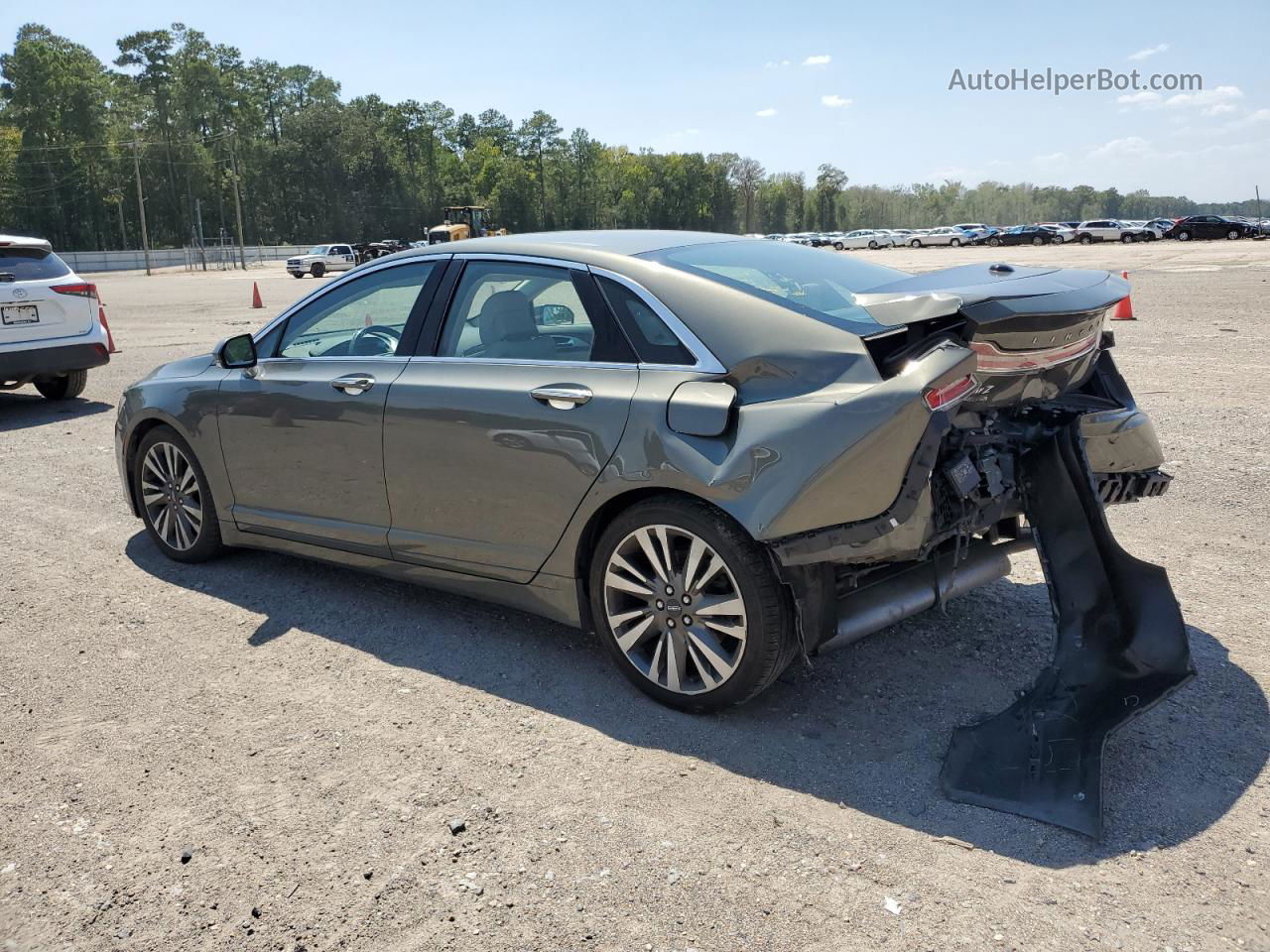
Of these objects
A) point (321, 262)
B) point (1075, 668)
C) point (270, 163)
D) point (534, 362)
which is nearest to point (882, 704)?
point (1075, 668)

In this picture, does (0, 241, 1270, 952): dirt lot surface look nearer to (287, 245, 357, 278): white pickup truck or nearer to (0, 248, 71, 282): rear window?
(0, 248, 71, 282): rear window

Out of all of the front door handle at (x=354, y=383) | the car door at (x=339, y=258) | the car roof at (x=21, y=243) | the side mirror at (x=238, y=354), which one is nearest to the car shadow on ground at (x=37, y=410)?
the car roof at (x=21, y=243)

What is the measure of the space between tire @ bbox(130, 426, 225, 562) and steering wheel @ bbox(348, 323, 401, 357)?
124 cm

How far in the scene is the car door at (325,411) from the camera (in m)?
4.54

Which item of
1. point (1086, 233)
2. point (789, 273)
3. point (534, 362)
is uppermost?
point (1086, 233)

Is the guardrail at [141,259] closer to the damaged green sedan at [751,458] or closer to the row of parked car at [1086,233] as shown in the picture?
the row of parked car at [1086,233]

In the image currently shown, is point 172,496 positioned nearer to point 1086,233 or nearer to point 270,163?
point 1086,233

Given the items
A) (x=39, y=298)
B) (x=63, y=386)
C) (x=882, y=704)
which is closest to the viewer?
(x=882, y=704)

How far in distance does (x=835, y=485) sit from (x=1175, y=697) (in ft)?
5.32

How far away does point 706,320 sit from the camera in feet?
11.9

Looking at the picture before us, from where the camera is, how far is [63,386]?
1138cm

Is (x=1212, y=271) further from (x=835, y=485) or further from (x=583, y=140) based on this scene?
(x=583, y=140)

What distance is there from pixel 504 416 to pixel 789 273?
1271 mm

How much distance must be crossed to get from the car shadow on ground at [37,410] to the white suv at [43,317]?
0.34 meters
